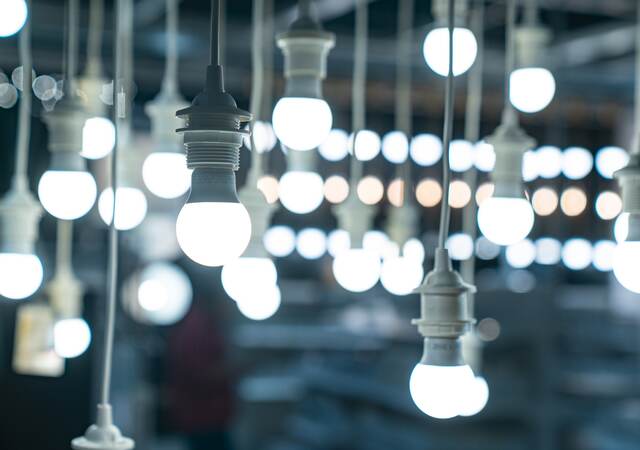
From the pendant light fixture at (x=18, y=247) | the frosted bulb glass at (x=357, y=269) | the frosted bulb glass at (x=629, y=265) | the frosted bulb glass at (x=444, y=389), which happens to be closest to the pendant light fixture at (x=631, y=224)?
the frosted bulb glass at (x=629, y=265)

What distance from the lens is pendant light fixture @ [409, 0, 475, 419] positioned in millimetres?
1298

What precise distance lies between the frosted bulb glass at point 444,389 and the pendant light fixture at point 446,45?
1.85 feet

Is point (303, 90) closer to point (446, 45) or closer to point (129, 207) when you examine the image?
point (446, 45)

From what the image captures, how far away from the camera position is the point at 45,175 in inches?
63.6

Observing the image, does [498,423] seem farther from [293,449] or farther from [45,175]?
[45,175]

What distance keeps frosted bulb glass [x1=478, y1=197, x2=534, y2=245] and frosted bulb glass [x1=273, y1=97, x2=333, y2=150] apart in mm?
362

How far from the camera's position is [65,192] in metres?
1.59

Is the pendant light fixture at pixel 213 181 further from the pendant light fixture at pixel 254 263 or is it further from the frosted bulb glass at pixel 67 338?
the frosted bulb glass at pixel 67 338

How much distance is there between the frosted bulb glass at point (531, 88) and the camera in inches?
79.3

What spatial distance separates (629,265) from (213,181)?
2.31 ft

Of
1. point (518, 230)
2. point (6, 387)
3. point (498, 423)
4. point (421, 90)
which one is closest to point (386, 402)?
point (498, 423)

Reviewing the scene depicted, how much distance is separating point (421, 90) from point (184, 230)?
379 inches

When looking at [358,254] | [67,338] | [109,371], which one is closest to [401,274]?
[358,254]

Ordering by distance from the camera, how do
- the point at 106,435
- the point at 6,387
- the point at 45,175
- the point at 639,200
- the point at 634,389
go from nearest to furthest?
the point at 106,435 < the point at 639,200 < the point at 45,175 < the point at 6,387 < the point at 634,389
